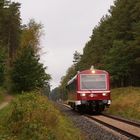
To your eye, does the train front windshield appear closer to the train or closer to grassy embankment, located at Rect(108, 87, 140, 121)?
the train

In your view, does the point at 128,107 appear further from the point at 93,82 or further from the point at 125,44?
the point at 125,44

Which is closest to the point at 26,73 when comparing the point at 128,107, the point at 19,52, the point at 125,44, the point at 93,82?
the point at 19,52

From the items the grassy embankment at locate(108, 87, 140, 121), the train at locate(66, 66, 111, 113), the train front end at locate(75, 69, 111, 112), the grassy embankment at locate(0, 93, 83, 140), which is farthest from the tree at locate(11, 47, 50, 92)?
the grassy embankment at locate(0, 93, 83, 140)

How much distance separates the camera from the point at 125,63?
63188mm

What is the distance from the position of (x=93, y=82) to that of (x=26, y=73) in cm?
1943

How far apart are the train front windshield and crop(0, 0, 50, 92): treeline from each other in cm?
1082

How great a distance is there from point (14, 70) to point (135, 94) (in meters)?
17.0

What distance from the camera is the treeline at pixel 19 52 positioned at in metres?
54.8

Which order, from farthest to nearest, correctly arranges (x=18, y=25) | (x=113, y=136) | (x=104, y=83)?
(x=18, y=25), (x=104, y=83), (x=113, y=136)

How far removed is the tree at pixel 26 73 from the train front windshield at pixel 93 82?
59.3 ft

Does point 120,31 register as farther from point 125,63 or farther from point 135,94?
point 135,94

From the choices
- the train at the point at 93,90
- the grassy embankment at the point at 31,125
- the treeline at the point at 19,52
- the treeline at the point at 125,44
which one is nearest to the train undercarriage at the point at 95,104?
the train at the point at 93,90

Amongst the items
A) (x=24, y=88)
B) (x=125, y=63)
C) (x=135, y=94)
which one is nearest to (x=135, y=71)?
(x=125, y=63)

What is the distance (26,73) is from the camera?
179 ft
